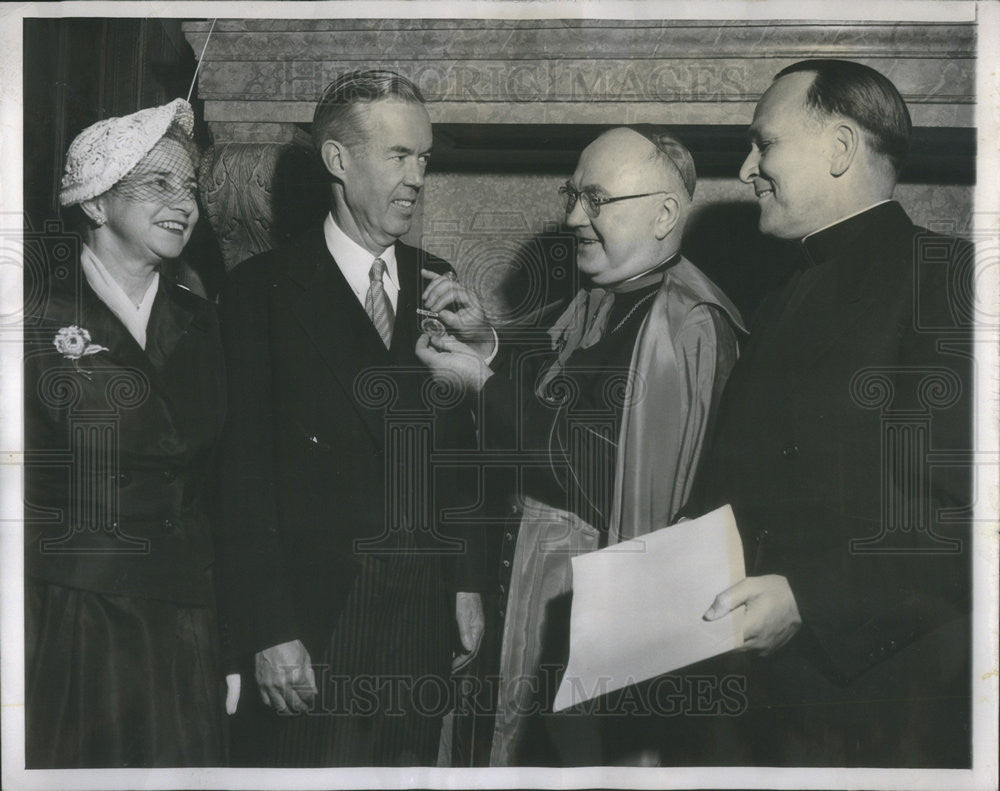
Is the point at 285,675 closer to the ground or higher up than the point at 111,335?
closer to the ground

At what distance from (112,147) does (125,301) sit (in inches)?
17.2

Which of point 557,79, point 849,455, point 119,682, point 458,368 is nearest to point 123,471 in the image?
point 119,682

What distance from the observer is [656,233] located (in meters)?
2.84

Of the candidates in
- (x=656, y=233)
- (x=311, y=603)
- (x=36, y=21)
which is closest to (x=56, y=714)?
(x=311, y=603)

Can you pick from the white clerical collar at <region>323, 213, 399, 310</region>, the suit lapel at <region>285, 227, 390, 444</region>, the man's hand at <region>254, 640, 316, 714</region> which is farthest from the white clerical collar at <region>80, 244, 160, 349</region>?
the man's hand at <region>254, 640, 316, 714</region>

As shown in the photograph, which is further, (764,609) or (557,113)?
(557,113)

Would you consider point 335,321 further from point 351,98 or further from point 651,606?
point 651,606

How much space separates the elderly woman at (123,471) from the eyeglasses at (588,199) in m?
1.05

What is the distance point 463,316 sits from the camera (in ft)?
9.43

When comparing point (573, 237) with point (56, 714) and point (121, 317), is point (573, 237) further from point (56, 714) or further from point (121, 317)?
point (56, 714)

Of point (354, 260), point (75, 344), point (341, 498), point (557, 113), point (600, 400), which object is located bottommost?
point (341, 498)

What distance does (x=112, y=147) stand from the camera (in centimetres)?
286

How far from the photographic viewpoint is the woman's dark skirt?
2828 millimetres

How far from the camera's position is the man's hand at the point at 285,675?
2.81m
